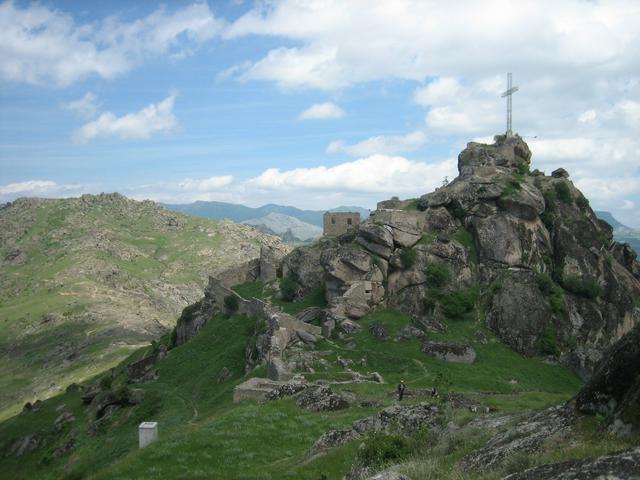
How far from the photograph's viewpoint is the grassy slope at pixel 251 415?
66.1 ft

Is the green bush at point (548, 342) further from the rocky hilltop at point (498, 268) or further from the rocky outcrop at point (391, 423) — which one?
the rocky outcrop at point (391, 423)

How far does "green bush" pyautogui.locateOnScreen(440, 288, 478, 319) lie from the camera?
5450 cm

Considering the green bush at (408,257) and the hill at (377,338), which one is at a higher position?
the green bush at (408,257)

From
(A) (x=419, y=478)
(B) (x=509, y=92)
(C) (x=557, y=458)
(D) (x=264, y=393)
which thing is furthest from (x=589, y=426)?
(B) (x=509, y=92)

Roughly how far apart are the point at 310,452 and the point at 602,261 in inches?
2087

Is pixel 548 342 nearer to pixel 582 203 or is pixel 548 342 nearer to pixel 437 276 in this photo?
pixel 437 276

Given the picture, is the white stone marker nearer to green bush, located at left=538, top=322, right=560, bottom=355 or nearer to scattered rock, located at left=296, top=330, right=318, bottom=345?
scattered rock, located at left=296, top=330, right=318, bottom=345

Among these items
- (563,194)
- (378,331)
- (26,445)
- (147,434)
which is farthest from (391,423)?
(26,445)

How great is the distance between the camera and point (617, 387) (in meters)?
11.2

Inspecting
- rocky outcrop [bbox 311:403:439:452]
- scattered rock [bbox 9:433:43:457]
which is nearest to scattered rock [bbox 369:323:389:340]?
rocky outcrop [bbox 311:403:439:452]

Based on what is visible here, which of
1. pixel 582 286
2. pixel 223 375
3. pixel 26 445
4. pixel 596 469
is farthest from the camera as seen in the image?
pixel 26 445

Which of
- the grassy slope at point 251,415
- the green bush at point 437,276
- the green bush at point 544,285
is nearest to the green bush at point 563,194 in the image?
the green bush at point 544,285

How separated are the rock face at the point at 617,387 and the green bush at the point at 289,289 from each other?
5574 cm

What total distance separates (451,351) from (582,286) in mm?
19235
